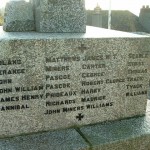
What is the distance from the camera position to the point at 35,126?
3174 millimetres

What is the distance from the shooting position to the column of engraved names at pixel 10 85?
116 inches

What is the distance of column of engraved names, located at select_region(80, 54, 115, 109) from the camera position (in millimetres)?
3252

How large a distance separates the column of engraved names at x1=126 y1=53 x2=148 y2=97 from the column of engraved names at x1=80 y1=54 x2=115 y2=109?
0.87ft

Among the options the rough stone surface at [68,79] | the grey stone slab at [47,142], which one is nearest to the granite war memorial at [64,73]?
the rough stone surface at [68,79]

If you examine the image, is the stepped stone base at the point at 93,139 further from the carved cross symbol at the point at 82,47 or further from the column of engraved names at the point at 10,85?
the carved cross symbol at the point at 82,47

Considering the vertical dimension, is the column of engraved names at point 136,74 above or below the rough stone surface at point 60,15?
below

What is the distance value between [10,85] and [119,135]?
1292 mm

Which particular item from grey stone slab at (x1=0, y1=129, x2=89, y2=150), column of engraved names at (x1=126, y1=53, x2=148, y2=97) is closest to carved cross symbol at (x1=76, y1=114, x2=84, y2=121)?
grey stone slab at (x1=0, y1=129, x2=89, y2=150)

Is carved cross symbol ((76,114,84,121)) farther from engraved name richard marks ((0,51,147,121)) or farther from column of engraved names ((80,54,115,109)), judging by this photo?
column of engraved names ((80,54,115,109))

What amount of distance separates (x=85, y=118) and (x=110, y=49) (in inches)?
33.7

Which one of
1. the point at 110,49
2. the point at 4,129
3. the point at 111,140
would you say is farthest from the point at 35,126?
the point at 110,49

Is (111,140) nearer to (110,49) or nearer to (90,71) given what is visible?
(90,71)

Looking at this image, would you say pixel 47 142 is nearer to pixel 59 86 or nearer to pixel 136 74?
pixel 59 86

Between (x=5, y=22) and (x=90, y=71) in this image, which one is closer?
(x=90, y=71)
